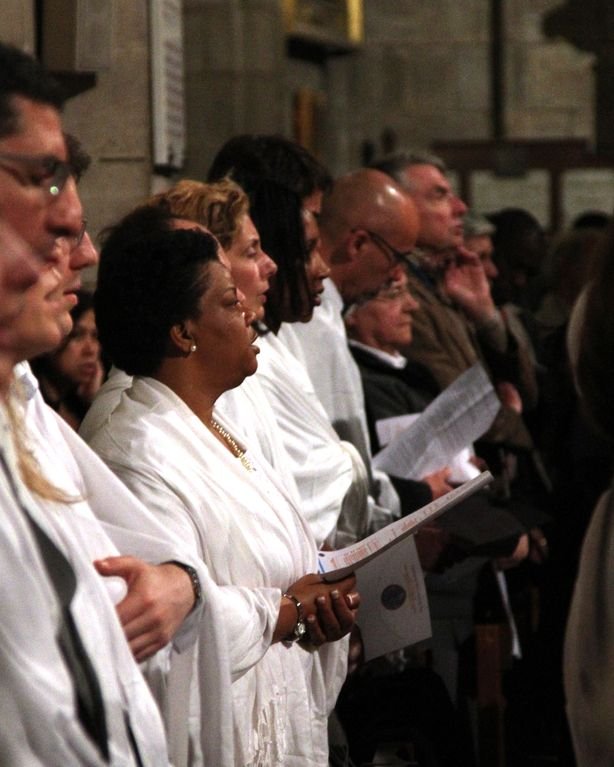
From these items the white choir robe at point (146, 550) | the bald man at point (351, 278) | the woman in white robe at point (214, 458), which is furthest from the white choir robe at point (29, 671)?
the bald man at point (351, 278)

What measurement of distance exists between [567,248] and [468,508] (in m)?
3.36

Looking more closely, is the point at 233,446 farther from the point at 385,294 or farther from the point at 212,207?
the point at 385,294

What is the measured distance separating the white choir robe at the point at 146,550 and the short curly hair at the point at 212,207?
3.53 feet

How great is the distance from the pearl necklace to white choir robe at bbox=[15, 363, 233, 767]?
0.54 metres

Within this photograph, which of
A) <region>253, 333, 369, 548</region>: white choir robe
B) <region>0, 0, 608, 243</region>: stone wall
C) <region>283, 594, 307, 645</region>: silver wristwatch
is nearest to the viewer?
<region>283, 594, 307, 645</region>: silver wristwatch

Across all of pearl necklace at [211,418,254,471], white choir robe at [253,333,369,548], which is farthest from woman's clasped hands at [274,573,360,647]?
white choir robe at [253,333,369,548]

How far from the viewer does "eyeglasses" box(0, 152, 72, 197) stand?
235 cm

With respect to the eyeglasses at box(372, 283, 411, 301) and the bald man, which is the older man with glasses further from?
the eyeglasses at box(372, 283, 411, 301)

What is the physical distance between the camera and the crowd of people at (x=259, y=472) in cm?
234

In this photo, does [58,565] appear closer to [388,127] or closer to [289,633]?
[289,633]

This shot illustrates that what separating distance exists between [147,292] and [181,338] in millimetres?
107

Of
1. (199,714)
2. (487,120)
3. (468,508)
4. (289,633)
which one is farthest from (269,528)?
(487,120)

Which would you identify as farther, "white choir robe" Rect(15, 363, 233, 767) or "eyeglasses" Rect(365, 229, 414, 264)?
"eyeglasses" Rect(365, 229, 414, 264)

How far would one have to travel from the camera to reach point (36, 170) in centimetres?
236
